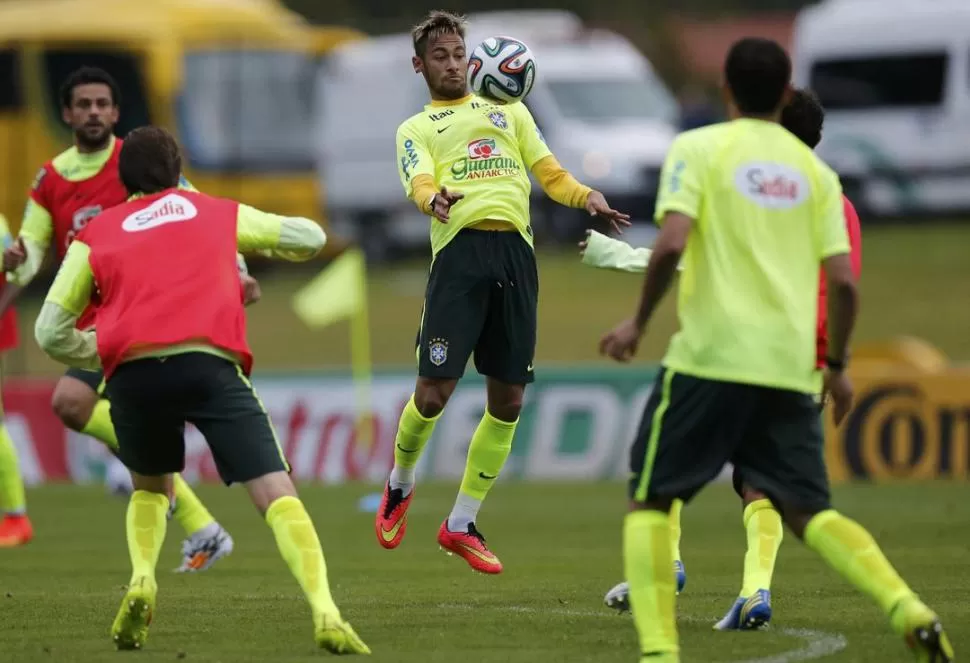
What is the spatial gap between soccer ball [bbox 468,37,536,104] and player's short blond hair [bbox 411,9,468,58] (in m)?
0.16

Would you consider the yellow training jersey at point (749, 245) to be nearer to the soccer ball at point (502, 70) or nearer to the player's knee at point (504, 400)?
the soccer ball at point (502, 70)

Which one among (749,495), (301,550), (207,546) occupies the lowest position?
(207,546)

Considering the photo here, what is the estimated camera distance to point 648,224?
91.2 ft

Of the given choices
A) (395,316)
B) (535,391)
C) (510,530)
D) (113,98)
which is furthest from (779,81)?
(395,316)

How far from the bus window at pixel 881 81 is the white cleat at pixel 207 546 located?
20388 millimetres

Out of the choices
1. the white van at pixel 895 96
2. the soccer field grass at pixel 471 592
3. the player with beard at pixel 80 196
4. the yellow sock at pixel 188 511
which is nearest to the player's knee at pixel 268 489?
the soccer field grass at pixel 471 592

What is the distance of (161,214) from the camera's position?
23.6ft

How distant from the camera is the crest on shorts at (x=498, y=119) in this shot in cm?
891

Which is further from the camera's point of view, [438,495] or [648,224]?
[648,224]

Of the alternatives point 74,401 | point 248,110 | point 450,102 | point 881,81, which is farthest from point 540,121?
point 450,102

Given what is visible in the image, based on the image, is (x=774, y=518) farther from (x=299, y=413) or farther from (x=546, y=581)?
(x=299, y=413)

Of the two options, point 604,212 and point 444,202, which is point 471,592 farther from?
point 444,202

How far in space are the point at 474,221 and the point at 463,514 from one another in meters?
1.50

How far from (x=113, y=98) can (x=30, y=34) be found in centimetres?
1967
